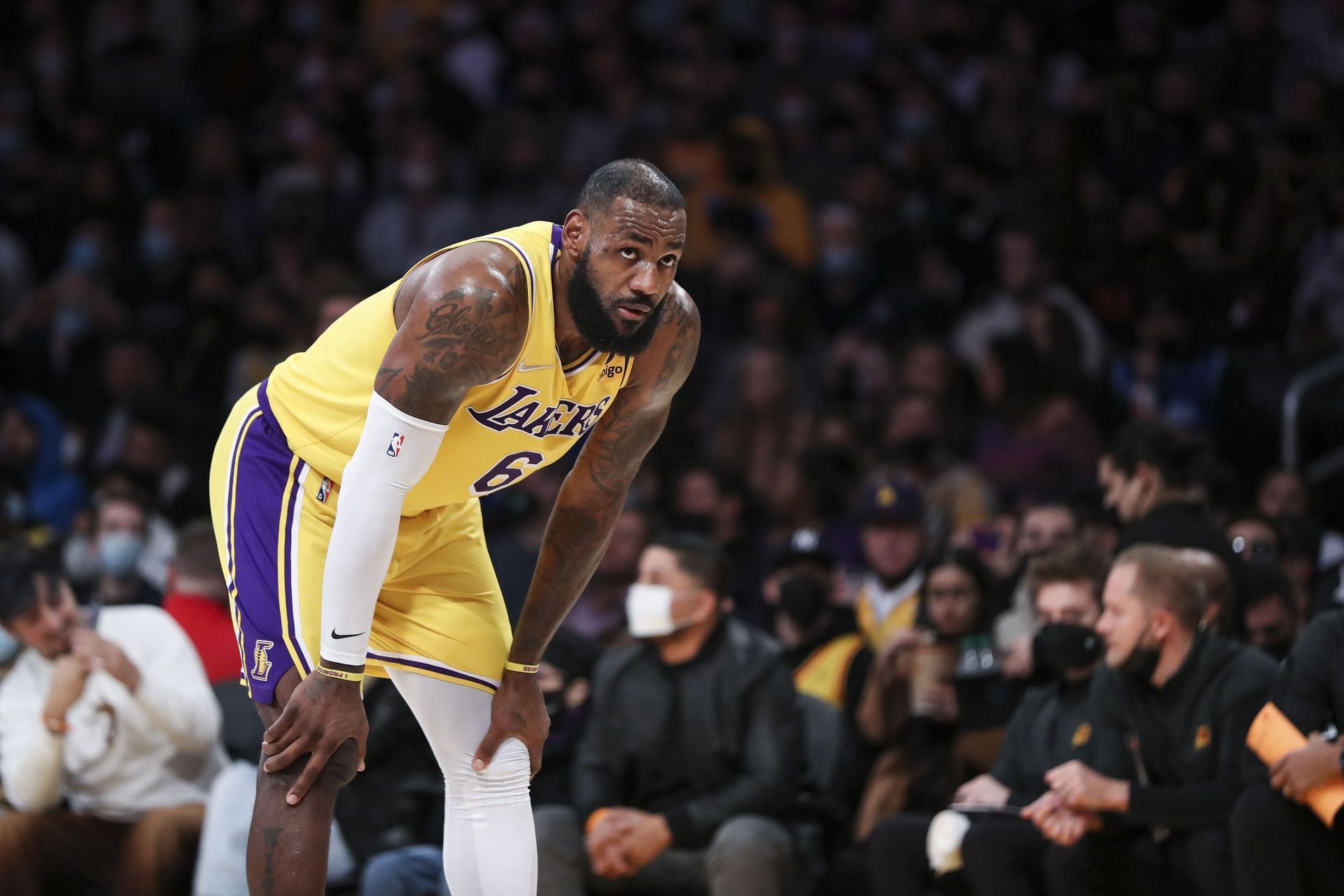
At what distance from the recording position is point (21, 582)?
561 cm

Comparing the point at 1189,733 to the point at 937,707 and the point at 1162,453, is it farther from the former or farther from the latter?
the point at 1162,453

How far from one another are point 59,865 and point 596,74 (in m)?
6.39

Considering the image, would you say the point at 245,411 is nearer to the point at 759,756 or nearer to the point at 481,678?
the point at 481,678

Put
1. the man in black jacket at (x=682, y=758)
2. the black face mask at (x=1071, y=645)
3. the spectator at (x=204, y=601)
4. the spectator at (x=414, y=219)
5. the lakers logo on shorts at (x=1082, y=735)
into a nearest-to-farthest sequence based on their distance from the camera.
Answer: the lakers logo on shorts at (x=1082, y=735) → the black face mask at (x=1071, y=645) → the man in black jacket at (x=682, y=758) → the spectator at (x=204, y=601) → the spectator at (x=414, y=219)

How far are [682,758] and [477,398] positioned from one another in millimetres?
2508

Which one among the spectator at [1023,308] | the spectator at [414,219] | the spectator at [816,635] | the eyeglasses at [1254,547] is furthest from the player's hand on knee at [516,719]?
the spectator at [414,219]

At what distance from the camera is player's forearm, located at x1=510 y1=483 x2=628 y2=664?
153 inches

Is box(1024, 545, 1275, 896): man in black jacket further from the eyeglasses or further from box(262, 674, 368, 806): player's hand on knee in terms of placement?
box(262, 674, 368, 806): player's hand on knee

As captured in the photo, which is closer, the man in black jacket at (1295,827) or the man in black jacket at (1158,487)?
the man in black jacket at (1295,827)

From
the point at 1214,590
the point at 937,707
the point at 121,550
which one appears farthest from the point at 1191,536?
the point at 121,550

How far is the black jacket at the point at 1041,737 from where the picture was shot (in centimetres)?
520

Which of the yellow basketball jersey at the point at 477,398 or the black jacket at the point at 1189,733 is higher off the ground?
the yellow basketball jersey at the point at 477,398

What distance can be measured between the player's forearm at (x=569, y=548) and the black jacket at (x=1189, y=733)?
184 cm

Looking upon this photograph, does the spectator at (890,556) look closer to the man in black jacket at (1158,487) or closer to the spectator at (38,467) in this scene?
the man in black jacket at (1158,487)
